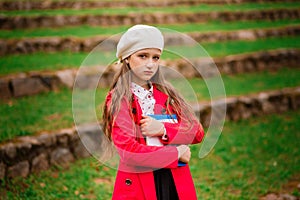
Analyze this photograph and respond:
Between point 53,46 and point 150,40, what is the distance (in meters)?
5.07

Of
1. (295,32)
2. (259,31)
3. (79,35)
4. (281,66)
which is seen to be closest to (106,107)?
(79,35)

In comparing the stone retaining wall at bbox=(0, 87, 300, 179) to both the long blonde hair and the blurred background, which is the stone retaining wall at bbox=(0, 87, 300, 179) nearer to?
the blurred background

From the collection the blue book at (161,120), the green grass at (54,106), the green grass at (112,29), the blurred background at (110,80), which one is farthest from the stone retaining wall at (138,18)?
the blue book at (161,120)

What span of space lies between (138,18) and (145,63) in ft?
21.6

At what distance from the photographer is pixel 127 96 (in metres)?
1.82

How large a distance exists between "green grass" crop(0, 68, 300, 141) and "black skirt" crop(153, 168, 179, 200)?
134 centimetres

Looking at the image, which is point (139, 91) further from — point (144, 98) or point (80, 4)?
point (80, 4)

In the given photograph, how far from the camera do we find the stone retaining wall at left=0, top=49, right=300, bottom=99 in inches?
199

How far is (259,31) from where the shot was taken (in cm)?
876

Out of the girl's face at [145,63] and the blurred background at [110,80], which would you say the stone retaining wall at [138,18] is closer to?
the blurred background at [110,80]

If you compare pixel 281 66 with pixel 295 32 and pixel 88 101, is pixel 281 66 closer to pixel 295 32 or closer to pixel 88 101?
pixel 295 32

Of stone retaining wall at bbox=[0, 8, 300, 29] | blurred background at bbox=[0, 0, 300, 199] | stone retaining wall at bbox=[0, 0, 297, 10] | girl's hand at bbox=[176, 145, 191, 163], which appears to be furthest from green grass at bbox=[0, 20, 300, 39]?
girl's hand at bbox=[176, 145, 191, 163]

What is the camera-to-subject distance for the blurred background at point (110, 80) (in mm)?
3588

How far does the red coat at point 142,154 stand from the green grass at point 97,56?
91.8 inches
